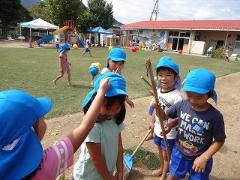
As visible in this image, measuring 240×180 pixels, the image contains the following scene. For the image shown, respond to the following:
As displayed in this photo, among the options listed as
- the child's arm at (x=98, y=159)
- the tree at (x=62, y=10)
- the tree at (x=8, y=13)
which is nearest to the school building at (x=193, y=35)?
the tree at (x=62, y=10)

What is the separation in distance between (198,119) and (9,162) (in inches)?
68.3

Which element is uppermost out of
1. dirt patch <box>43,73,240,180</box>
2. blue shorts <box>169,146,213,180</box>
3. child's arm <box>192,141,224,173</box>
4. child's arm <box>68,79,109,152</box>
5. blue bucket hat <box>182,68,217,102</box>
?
blue bucket hat <box>182,68,217,102</box>

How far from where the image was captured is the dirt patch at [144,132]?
3.68m

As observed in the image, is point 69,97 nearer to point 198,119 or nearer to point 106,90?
point 198,119

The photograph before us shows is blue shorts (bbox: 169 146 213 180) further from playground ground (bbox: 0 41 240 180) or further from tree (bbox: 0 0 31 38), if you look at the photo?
tree (bbox: 0 0 31 38)

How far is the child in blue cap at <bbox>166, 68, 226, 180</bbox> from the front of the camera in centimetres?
235

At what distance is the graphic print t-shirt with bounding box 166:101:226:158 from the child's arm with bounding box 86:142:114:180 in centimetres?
92

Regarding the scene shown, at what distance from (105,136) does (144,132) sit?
3074 millimetres

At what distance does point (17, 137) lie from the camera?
3.92ft

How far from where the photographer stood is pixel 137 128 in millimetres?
5133

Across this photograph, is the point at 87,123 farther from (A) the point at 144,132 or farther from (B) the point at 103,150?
(A) the point at 144,132

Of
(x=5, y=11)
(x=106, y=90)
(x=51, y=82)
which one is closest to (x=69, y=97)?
(x=51, y=82)

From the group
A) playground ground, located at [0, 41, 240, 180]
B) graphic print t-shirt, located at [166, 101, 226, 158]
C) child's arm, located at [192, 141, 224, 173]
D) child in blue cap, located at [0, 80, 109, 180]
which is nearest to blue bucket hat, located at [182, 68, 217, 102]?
graphic print t-shirt, located at [166, 101, 226, 158]

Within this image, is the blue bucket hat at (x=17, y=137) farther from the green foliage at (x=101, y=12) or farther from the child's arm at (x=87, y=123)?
the green foliage at (x=101, y=12)
